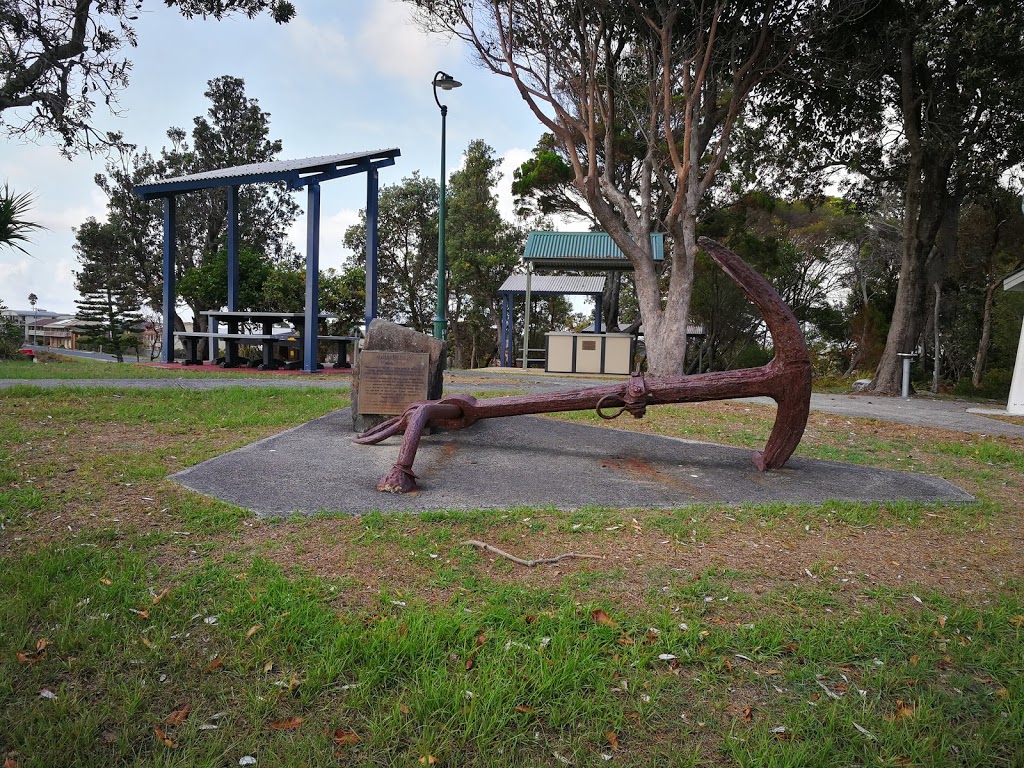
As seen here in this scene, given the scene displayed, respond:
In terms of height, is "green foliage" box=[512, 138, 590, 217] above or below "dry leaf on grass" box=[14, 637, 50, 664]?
above

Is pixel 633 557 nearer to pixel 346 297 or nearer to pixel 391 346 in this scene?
pixel 391 346

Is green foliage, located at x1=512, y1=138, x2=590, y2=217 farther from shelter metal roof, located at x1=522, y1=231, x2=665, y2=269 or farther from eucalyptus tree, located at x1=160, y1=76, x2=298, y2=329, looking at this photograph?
eucalyptus tree, located at x1=160, y1=76, x2=298, y2=329

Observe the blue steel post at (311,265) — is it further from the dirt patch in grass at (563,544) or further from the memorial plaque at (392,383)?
the dirt patch in grass at (563,544)

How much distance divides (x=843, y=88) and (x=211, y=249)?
2503 cm

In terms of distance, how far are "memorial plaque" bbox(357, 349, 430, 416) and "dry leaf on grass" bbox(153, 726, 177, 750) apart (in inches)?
168

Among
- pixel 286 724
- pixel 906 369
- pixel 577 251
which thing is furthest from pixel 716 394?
pixel 577 251

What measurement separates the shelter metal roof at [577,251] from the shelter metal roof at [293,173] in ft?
20.8

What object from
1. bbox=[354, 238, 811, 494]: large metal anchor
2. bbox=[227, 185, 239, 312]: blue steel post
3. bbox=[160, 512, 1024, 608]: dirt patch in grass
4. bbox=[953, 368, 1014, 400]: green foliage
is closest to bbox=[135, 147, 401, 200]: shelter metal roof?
bbox=[227, 185, 239, 312]: blue steel post

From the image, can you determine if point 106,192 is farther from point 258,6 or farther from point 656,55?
point 656,55

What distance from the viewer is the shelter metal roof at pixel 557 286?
77.1 ft

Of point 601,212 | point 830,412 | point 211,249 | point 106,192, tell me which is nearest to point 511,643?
point 830,412

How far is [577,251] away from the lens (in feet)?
64.3

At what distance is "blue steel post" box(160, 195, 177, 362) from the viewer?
53.2ft

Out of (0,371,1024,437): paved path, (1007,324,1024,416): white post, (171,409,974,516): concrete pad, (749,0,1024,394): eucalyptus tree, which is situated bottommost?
Answer: (171,409,974,516): concrete pad
